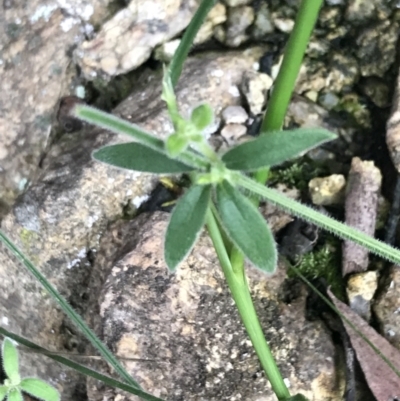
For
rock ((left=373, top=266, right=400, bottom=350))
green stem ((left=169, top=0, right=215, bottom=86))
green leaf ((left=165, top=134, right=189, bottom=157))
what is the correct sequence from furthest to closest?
rock ((left=373, top=266, right=400, bottom=350)), green stem ((left=169, top=0, right=215, bottom=86)), green leaf ((left=165, top=134, right=189, bottom=157))

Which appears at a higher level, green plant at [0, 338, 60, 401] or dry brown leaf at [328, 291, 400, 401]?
green plant at [0, 338, 60, 401]

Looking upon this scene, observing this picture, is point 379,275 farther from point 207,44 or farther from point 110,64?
point 110,64

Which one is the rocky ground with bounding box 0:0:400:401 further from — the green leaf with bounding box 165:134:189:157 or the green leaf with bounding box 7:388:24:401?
the green leaf with bounding box 165:134:189:157

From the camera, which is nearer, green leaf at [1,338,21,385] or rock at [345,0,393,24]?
green leaf at [1,338,21,385]

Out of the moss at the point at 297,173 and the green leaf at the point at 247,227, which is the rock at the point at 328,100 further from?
the green leaf at the point at 247,227

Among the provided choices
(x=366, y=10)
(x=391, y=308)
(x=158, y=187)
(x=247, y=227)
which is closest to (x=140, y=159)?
(x=247, y=227)

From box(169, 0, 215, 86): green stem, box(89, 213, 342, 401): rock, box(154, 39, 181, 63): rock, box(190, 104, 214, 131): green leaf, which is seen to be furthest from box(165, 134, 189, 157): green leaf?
box(154, 39, 181, 63): rock

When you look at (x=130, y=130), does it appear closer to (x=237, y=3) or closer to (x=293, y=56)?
(x=293, y=56)
